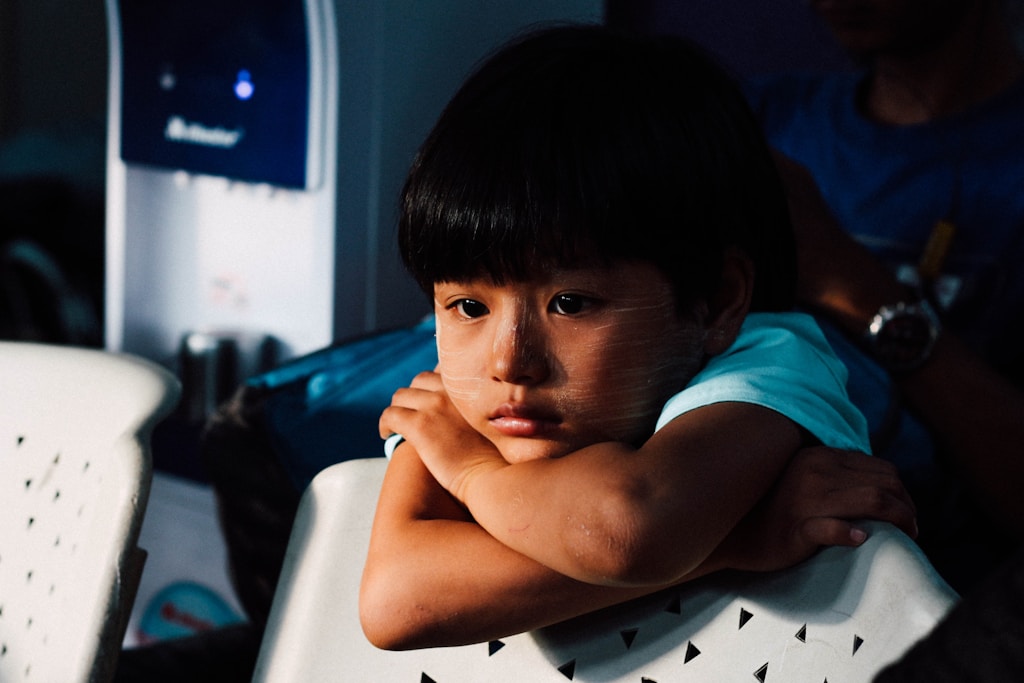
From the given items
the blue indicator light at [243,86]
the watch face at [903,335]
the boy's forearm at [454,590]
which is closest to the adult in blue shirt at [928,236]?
the watch face at [903,335]

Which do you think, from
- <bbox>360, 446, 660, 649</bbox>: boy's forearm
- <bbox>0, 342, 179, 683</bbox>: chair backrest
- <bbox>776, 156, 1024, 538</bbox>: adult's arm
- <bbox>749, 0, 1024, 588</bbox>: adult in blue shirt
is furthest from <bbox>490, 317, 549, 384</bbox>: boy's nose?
<bbox>776, 156, 1024, 538</bbox>: adult's arm

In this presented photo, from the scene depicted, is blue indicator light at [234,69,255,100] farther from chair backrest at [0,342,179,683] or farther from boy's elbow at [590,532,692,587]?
boy's elbow at [590,532,692,587]

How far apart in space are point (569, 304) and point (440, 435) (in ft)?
0.47

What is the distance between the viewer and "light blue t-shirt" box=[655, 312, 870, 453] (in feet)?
2.03

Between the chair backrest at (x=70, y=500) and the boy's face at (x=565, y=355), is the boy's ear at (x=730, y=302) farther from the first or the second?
the chair backrest at (x=70, y=500)

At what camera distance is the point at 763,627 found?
579 mm

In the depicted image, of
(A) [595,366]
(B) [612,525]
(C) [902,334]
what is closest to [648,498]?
(B) [612,525]

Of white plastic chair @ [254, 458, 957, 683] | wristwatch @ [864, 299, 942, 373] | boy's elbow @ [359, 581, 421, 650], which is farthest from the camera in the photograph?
wristwatch @ [864, 299, 942, 373]

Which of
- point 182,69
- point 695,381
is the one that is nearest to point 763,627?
point 695,381

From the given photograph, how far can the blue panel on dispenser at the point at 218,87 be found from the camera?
54.4 inches

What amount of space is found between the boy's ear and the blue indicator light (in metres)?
0.93

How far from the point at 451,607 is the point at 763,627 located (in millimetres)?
189

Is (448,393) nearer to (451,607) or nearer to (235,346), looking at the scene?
(451,607)

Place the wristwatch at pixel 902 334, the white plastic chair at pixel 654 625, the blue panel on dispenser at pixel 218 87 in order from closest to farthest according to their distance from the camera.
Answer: the white plastic chair at pixel 654 625
the wristwatch at pixel 902 334
the blue panel on dispenser at pixel 218 87
